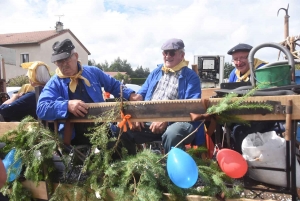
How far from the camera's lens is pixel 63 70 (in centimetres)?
286

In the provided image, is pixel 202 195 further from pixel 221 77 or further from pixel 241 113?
pixel 221 77

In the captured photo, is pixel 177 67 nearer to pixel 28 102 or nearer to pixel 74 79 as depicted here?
pixel 74 79

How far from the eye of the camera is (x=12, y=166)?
2.25m

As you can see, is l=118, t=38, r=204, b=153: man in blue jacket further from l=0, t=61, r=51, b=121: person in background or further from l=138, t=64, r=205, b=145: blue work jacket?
l=0, t=61, r=51, b=121: person in background

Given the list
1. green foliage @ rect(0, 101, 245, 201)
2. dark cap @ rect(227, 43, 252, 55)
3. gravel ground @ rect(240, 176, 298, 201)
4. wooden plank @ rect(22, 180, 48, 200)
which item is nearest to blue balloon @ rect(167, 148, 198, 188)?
green foliage @ rect(0, 101, 245, 201)

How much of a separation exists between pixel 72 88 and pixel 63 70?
22 cm

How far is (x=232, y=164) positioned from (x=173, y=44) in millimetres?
1676

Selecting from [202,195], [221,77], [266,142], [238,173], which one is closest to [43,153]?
[202,195]

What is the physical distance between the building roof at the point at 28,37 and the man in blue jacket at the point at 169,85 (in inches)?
1250

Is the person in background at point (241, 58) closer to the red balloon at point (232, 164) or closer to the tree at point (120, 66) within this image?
the red balloon at point (232, 164)

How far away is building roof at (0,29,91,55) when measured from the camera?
3322cm


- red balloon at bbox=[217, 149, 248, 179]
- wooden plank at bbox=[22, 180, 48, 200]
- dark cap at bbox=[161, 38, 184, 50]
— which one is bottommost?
wooden plank at bbox=[22, 180, 48, 200]

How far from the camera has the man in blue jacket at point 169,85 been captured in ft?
9.14

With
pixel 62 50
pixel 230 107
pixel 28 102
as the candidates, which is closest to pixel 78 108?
pixel 62 50
